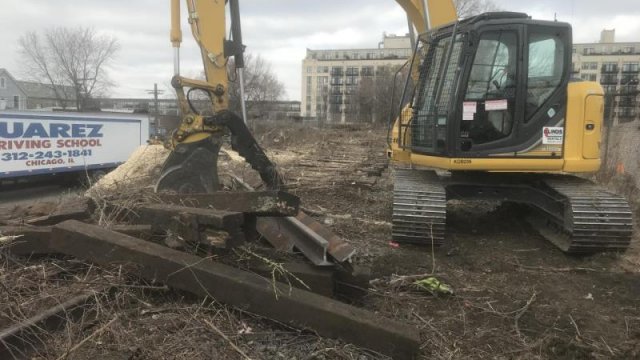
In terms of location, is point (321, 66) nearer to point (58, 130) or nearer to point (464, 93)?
point (58, 130)

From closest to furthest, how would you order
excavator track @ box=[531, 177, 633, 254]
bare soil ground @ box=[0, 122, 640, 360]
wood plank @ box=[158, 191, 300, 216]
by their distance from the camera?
1. bare soil ground @ box=[0, 122, 640, 360]
2. wood plank @ box=[158, 191, 300, 216]
3. excavator track @ box=[531, 177, 633, 254]

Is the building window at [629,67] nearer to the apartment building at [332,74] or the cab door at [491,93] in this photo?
the apartment building at [332,74]

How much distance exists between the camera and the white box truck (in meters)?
14.5

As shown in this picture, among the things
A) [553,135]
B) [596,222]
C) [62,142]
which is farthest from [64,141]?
[596,222]

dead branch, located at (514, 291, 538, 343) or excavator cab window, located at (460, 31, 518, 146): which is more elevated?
excavator cab window, located at (460, 31, 518, 146)

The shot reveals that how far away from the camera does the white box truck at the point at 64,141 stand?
1453cm

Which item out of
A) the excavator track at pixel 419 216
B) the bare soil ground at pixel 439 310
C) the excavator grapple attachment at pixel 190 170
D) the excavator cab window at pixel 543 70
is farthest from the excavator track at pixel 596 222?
the excavator grapple attachment at pixel 190 170

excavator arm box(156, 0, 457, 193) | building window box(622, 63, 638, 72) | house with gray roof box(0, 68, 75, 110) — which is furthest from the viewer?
building window box(622, 63, 638, 72)

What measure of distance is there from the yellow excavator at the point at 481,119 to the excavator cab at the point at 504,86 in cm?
1

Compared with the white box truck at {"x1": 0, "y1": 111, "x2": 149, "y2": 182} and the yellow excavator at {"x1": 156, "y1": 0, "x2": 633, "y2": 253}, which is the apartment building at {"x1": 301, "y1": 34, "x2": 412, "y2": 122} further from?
the yellow excavator at {"x1": 156, "y1": 0, "x2": 633, "y2": 253}

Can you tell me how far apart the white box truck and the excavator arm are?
311 inches

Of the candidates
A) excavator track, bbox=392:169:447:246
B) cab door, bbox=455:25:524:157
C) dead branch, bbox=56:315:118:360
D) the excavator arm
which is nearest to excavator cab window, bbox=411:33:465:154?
cab door, bbox=455:25:524:157

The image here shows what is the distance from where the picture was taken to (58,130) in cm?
1590

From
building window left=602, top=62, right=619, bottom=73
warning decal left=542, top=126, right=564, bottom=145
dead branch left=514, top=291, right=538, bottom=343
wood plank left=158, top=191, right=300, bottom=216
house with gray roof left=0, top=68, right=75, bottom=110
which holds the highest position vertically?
building window left=602, top=62, right=619, bottom=73
